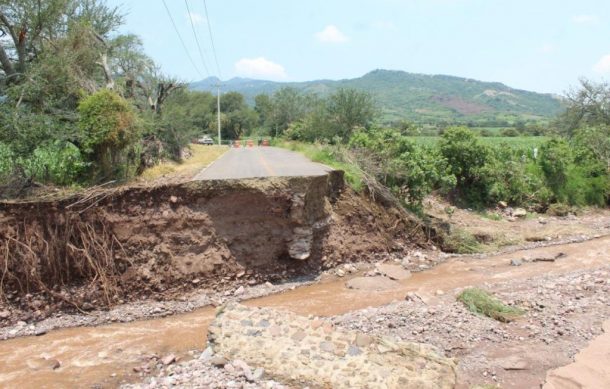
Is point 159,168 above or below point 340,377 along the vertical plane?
above

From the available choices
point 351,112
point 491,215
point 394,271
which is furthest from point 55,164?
point 351,112

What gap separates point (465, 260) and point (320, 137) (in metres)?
20.8

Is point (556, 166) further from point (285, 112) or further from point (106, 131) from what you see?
point (285, 112)

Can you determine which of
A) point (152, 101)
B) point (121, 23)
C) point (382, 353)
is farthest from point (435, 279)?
point (121, 23)

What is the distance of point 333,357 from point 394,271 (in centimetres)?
733

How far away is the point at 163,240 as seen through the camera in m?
12.9

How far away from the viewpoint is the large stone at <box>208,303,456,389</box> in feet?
24.0

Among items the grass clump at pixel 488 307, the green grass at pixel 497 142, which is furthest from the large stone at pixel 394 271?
the green grass at pixel 497 142

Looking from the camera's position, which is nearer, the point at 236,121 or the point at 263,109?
the point at 236,121

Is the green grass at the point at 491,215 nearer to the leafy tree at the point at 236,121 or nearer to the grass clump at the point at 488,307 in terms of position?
the grass clump at the point at 488,307

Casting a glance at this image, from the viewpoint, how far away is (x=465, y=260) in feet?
53.2

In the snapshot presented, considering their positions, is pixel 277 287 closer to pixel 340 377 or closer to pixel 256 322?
pixel 256 322

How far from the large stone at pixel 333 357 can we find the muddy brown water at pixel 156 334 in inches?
85.3

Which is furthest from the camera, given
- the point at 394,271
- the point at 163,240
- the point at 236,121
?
the point at 236,121
